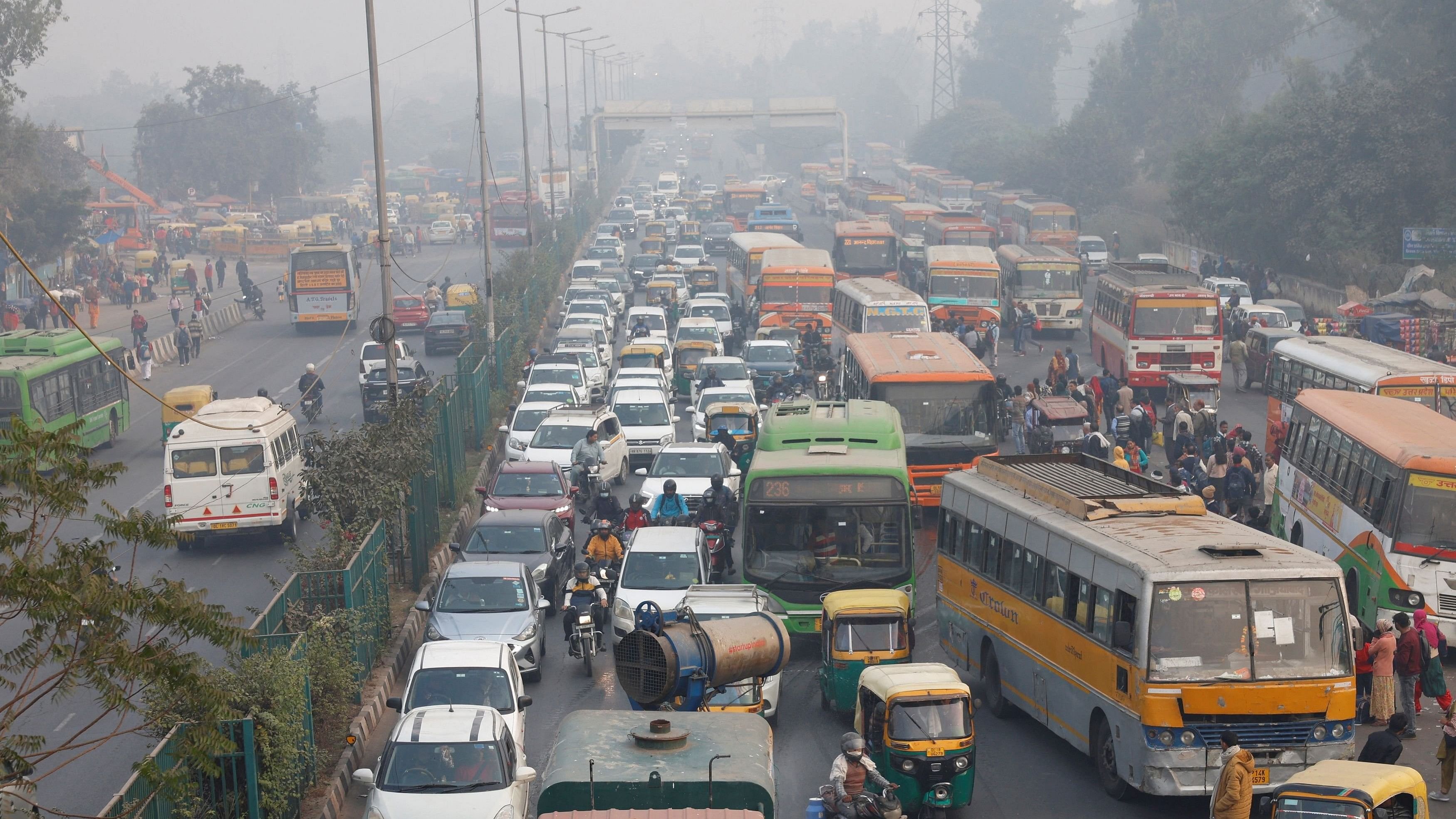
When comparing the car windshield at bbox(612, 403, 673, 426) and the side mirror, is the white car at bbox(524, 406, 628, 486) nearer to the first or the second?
the car windshield at bbox(612, 403, 673, 426)

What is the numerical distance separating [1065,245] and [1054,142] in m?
35.3

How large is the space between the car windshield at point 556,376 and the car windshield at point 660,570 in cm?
1590

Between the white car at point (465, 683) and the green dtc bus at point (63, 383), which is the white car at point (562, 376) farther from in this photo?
the white car at point (465, 683)

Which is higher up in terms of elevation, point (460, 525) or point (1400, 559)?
point (1400, 559)

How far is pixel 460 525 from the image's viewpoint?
25.7 m

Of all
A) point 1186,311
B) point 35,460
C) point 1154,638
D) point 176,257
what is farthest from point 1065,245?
point 35,460

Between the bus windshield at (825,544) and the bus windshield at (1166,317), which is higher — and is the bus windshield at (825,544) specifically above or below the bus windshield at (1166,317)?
below

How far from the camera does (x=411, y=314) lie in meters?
51.4

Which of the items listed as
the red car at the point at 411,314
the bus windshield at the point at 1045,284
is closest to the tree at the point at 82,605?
the bus windshield at the point at 1045,284

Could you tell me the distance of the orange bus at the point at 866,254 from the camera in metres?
53.3

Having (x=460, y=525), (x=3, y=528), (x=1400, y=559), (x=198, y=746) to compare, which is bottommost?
(x=460, y=525)

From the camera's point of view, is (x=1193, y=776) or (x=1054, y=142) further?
(x=1054, y=142)

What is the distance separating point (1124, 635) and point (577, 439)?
16801mm

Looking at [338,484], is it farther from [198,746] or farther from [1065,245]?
[1065,245]
